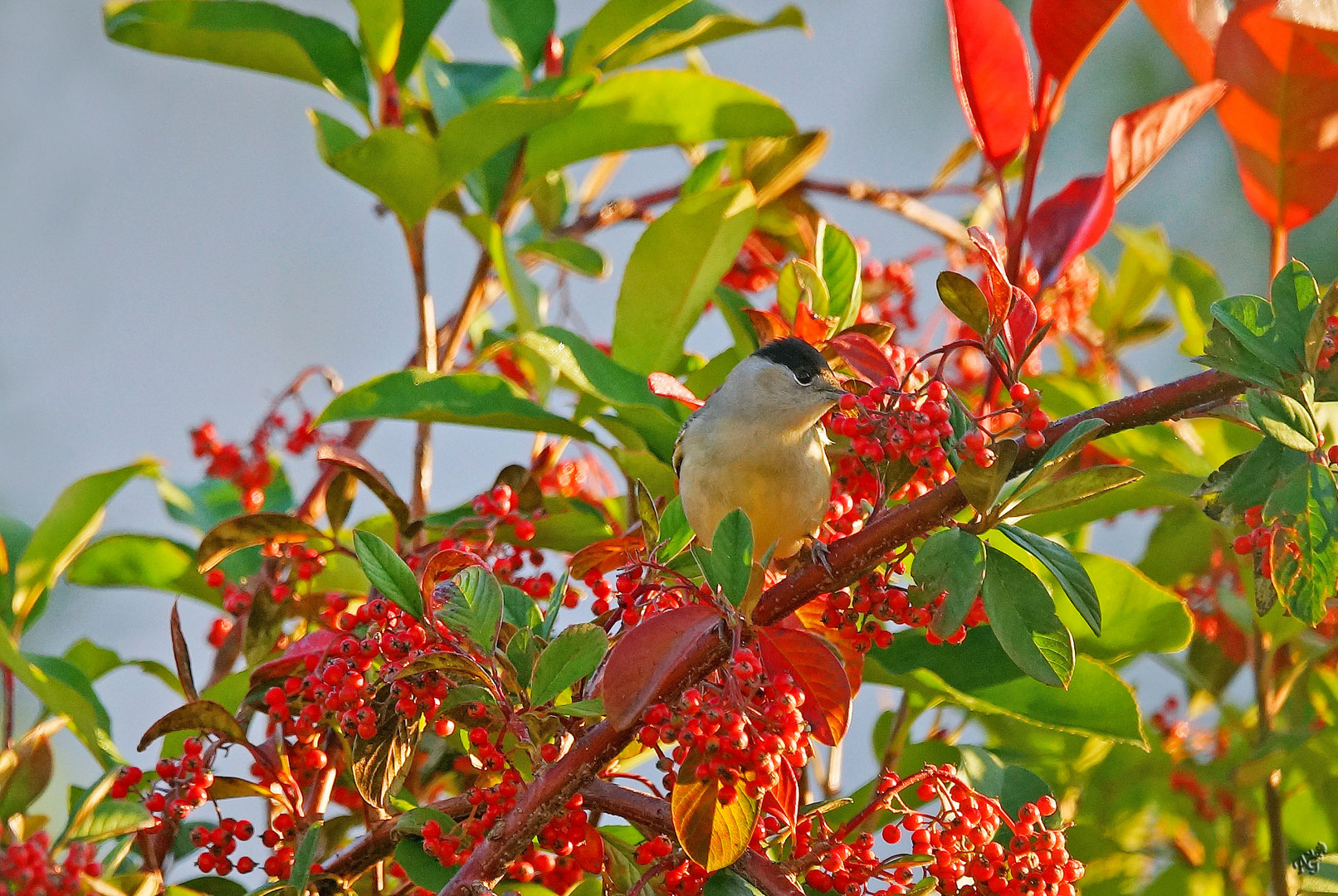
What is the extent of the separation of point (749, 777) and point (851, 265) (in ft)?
2.49

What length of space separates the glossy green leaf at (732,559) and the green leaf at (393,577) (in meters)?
0.26

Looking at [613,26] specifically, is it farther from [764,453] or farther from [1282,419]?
[1282,419]

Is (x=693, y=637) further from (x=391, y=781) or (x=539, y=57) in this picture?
(x=539, y=57)

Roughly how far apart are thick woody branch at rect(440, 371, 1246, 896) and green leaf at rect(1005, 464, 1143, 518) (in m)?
0.04

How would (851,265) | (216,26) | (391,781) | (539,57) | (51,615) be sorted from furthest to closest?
1. (51,615)
2. (539,57)
3. (216,26)
4. (851,265)
5. (391,781)

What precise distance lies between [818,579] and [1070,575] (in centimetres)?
20

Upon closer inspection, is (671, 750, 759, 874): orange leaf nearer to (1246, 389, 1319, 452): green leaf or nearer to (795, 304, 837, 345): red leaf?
(1246, 389, 1319, 452): green leaf

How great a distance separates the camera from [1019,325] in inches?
42.7

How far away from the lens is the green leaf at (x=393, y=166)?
4.86 ft

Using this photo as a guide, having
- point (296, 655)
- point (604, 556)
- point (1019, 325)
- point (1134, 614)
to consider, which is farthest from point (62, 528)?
point (1134, 614)

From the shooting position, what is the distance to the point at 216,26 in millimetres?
1612

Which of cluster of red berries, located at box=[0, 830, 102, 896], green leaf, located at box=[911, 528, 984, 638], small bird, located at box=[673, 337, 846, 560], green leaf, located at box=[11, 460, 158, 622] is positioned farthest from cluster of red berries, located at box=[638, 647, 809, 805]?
green leaf, located at box=[11, 460, 158, 622]

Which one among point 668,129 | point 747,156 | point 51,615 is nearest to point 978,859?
point 668,129

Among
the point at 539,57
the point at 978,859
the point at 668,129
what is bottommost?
the point at 978,859
